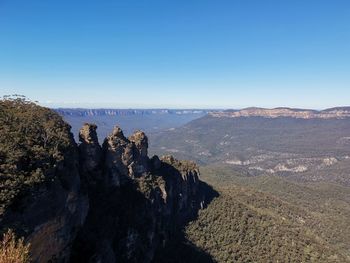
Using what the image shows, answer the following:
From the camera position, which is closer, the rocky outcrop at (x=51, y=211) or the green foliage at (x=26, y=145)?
the rocky outcrop at (x=51, y=211)

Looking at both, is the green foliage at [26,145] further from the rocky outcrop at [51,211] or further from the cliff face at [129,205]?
the cliff face at [129,205]

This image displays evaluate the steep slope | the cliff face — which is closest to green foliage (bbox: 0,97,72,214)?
the steep slope

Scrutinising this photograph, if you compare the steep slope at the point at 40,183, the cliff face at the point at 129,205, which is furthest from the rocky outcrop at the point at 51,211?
the cliff face at the point at 129,205

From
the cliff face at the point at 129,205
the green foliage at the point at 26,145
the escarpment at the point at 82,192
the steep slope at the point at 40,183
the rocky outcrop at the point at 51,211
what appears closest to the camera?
the rocky outcrop at the point at 51,211

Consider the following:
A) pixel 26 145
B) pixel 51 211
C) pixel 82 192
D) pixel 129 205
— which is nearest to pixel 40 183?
pixel 51 211

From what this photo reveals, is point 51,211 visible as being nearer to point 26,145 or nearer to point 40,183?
point 40,183

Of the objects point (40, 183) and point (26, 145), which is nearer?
point (40, 183)
